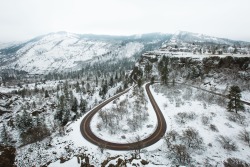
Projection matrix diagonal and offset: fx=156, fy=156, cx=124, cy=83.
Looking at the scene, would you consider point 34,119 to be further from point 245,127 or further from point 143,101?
point 245,127

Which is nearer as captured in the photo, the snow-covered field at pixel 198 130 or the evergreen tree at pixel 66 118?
the snow-covered field at pixel 198 130

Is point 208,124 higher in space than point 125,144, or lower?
higher

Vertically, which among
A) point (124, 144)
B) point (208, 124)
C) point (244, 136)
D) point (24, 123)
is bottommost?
point (24, 123)

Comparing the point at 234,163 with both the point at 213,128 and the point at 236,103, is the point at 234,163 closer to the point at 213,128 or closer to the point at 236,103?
the point at 213,128

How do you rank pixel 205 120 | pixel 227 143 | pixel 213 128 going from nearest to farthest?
pixel 227 143 < pixel 213 128 < pixel 205 120

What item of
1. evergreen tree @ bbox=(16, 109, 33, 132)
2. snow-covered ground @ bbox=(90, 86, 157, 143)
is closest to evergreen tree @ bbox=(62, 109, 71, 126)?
evergreen tree @ bbox=(16, 109, 33, 132)

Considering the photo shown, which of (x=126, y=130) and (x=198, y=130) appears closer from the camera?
(x=198, y=130)

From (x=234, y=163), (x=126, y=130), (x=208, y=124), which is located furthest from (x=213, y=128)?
(x=126, y=130)

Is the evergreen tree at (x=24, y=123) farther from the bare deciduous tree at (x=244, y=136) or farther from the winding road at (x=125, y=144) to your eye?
the bare deciduous tree at (x=244, y=136)

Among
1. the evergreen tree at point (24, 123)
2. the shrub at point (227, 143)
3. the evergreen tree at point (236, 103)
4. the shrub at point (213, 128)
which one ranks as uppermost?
the evergreen tree at point (236, 103)

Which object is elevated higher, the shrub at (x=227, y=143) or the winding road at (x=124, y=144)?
the shrub at (x=227, y=143)

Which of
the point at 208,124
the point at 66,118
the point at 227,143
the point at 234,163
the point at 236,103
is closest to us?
the point at 234,163

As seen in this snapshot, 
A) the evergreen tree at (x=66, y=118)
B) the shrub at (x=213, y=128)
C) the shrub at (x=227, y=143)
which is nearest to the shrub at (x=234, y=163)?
the shrub at (x=227, y=143)
